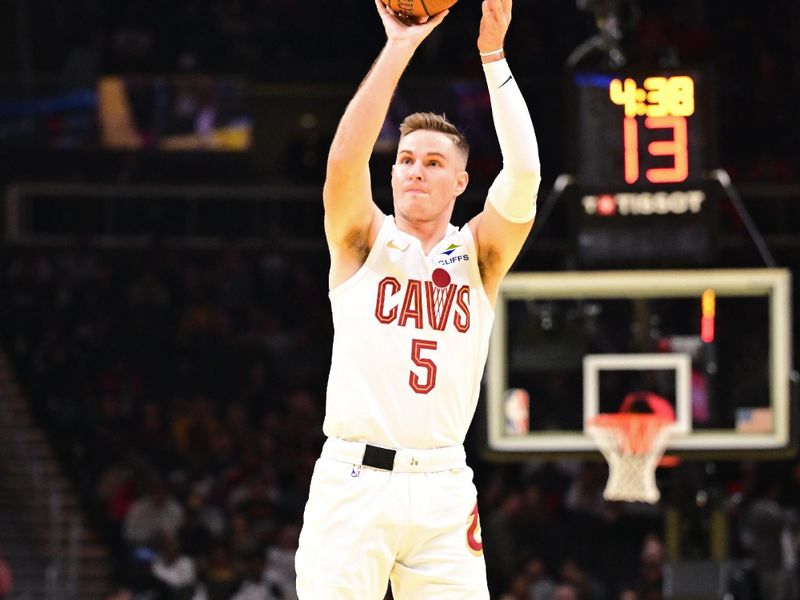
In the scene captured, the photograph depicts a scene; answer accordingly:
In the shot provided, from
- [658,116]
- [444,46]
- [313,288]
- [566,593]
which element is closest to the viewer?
[658,116]

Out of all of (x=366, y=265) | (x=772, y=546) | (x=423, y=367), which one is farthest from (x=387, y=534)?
(x=772, y=546)

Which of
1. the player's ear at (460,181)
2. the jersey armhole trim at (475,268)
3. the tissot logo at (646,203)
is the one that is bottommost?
the jersey armhole trim at (475,268)

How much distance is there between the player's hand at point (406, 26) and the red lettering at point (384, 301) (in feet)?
2.40

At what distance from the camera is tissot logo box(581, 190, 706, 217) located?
10789 millimetres

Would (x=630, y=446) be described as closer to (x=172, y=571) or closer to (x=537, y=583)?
(x=537, y=583)

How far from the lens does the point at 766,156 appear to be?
19.8 meters

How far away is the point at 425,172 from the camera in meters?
4.99

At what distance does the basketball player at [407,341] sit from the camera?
4805mm

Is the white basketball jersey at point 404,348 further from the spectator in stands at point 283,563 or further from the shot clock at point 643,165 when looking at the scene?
the spectator in stands at point 283,563

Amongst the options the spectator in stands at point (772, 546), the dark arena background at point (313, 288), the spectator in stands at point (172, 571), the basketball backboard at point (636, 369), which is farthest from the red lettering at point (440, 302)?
the spectator in stands at point (172, 571)

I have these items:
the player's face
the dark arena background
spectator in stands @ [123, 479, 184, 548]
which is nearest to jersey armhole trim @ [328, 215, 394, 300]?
the player's face

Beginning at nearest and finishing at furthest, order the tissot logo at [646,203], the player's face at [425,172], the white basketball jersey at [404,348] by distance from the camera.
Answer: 1. the white basketball jersey at [404,348]
2. the player's face at [425,172]
3. the tissot logo at [646,203]

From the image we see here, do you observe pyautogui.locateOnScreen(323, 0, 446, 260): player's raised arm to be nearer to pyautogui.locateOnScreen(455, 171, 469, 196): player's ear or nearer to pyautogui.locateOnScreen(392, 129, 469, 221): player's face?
pyautogui.locateOnScreen(392, 129, 469, 221): player's face

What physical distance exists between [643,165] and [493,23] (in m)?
6.06
